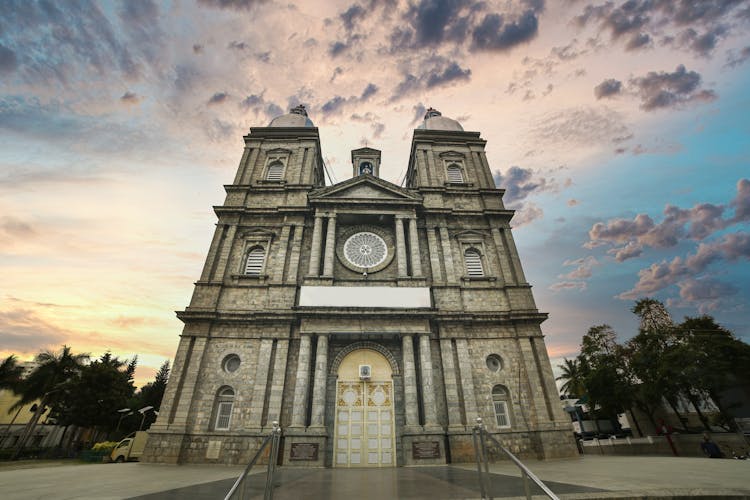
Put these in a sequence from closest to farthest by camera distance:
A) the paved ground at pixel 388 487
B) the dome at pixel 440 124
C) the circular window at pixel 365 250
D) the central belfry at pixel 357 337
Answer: the paved ground at pixel 388 487 < the central belfry at pixel 357 337 < the circular window at pixel 365 250 < the dome at pixel 440 124

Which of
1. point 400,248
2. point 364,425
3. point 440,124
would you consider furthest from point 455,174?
point 364,425

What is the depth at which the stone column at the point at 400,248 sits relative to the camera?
19431 millimetres

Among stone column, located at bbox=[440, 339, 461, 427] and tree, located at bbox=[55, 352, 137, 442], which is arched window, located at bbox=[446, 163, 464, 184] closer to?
stone column, located at bbox=[440, 339, 461, 427]

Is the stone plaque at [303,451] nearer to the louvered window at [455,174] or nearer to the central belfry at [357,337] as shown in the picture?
the central belfry at [357,337]

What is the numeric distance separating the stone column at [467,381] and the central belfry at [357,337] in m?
0.06

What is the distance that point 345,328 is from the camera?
17.2m

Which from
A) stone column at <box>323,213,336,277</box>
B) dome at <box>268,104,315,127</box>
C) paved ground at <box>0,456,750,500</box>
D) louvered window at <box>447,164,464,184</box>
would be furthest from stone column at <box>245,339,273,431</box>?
dome at <box>268,104,315,127</box>

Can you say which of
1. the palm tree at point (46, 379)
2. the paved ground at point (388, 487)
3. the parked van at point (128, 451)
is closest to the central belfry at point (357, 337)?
the paved ground at point (388, 487)

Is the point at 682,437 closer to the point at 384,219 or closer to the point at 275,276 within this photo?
the point at 384,219

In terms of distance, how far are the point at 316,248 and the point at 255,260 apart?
4104mm

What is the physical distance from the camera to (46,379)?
1371 inches

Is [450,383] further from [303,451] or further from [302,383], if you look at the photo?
[303,451]

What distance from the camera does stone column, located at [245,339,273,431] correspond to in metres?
15.6

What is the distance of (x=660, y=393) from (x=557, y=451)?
47.2 ft
